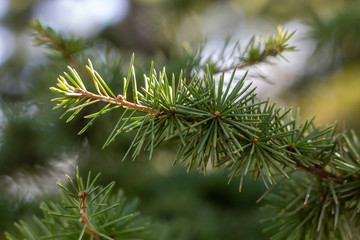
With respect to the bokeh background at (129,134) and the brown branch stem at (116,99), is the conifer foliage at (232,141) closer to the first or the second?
the brown branch stem at (116,99)

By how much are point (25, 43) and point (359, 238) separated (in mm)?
1577

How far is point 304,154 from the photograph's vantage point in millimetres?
296

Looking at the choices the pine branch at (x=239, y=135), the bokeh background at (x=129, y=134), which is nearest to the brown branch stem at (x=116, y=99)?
the pine branch at (x=239, y=135)

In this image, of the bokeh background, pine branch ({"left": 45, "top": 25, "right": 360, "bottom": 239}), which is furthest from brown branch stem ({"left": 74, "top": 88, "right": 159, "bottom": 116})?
the bokeh background

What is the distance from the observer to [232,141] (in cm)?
26

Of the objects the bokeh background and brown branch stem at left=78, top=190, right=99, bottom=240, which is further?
the bokeh background

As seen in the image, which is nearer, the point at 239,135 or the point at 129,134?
the point at 239,135

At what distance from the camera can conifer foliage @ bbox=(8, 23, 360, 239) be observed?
0.24 meters

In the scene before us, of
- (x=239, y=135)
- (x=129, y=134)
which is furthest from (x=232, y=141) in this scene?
(x=129, y=134)

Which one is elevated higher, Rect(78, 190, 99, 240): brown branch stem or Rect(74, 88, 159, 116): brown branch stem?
Rect(74, 88, 159, 116): brown branch stem

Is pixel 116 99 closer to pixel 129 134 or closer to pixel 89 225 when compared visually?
pixel 89 225

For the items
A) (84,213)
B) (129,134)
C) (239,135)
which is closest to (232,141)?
(239,135)

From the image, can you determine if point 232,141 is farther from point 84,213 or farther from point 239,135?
point 84,213

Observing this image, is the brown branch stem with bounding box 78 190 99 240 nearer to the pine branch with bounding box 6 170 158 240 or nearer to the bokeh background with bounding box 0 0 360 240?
the pine branch with bounding box 6 170 158 240
